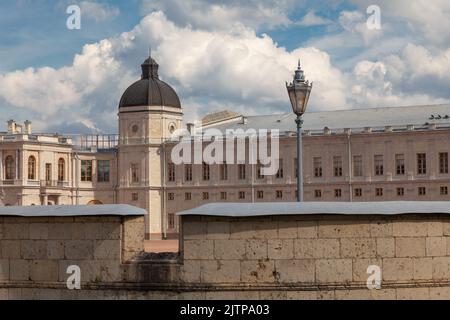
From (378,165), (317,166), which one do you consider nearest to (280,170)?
(317,166)

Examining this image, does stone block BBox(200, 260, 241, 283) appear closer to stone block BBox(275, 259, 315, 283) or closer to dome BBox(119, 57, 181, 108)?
stone block BBox(275, 259, 315, 283)

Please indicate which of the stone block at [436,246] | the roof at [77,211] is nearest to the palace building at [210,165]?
the stone block at [436,246]

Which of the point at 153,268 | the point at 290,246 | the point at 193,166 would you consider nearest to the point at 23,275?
the point at 153,268

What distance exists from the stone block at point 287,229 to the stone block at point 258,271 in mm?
499

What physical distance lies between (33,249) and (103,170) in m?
64.8

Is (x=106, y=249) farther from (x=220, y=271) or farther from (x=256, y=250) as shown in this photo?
(x=256, y=250)

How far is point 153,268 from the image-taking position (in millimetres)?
15500

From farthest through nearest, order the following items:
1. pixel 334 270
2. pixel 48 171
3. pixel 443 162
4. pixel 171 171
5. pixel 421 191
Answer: pixel 48 171
pixel 171 171
pixel 421 191
pixel 443 162
pixel 334 270

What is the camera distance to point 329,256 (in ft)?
49.1

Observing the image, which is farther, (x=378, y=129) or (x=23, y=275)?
(x=378, y=129)

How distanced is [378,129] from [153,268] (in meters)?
54.9

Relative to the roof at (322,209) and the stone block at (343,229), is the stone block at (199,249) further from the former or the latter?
the stone block at (343,229)
